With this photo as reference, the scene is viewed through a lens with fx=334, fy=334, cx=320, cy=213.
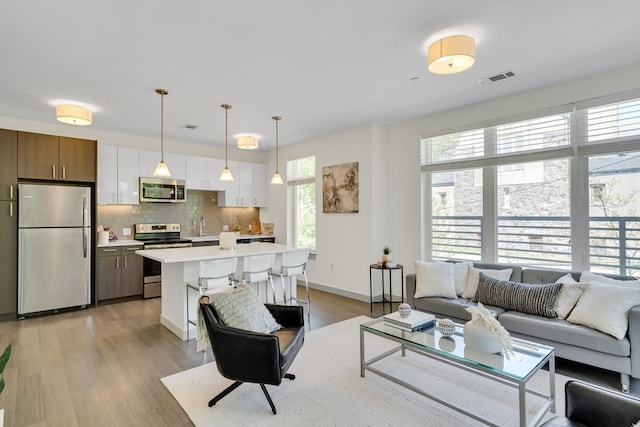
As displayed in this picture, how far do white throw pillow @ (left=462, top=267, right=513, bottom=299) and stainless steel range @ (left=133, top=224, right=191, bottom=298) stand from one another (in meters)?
4.49

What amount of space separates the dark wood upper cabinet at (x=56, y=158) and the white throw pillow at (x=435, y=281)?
494 cm

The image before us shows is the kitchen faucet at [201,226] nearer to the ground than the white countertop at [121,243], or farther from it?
farther from it

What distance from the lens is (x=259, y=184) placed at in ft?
23.8

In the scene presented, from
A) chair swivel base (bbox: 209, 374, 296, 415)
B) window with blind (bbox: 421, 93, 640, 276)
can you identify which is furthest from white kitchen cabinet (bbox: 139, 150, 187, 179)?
chair swivel base (bbox: 209, 374, 296, 415)

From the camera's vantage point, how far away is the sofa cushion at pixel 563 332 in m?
2.56

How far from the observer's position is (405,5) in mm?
2268

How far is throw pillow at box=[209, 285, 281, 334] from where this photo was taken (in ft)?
8.22

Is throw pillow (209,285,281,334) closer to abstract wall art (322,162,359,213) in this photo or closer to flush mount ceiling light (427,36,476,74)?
flush mount ceiling light (427,36,476,74)

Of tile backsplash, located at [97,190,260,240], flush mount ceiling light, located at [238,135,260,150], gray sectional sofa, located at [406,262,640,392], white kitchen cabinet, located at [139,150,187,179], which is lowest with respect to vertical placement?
gray sectional sofa, located at [406,262,640,392]

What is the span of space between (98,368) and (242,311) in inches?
63.3

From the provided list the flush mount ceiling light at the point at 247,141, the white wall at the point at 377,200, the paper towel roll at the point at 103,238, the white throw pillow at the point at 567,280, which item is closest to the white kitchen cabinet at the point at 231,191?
the flush mount ceiling light at the point at 247,141

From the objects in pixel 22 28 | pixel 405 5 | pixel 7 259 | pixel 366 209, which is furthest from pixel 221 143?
pixel 405 5

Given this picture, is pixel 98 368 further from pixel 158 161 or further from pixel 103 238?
pixel 158 161

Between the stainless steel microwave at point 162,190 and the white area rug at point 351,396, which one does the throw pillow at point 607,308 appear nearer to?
the white area rug at point 351,396
